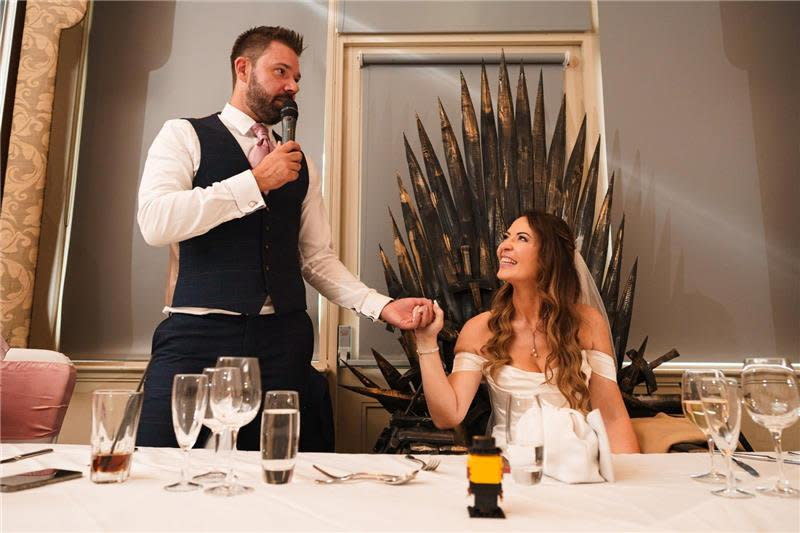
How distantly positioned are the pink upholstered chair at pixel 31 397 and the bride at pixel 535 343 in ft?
3.40

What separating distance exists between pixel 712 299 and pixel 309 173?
1.93 metres

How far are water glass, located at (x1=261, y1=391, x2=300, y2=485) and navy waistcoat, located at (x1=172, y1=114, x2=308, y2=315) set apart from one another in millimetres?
873

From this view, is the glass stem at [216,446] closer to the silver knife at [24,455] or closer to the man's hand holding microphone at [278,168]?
the silver knife at [24,455]

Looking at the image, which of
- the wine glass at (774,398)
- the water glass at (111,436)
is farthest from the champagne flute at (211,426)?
the wine glass at (774,398)

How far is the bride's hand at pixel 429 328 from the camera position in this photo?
1.84 m

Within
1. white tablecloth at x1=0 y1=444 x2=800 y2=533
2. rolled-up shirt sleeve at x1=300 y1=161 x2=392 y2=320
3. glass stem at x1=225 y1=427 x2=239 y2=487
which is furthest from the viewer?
rolled-up shirt sleeve at x1=300 y1=161 x2=392 y2=320

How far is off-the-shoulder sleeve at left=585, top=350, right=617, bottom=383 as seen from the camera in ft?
6.39

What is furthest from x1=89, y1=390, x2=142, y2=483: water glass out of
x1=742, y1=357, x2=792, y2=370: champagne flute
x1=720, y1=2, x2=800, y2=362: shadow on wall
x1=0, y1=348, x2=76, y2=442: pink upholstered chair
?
x1=720, y1=2, x2=800, y2=362: shadow on wall

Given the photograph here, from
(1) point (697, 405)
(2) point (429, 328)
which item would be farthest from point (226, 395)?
(2) point (429, 328)

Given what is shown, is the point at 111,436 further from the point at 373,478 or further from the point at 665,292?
the point at 665,292

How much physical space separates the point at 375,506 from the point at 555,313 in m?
1.39

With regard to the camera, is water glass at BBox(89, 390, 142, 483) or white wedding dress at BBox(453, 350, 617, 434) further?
white wedding dress at BBox(453, 350, 617, 434)

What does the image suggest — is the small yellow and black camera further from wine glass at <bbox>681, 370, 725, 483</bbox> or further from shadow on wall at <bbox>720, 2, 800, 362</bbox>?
shadow on wall at <bbox>720, 2, 800, 362</bbox>

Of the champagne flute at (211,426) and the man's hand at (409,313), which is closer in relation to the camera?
the champagne flute at (211,426)
